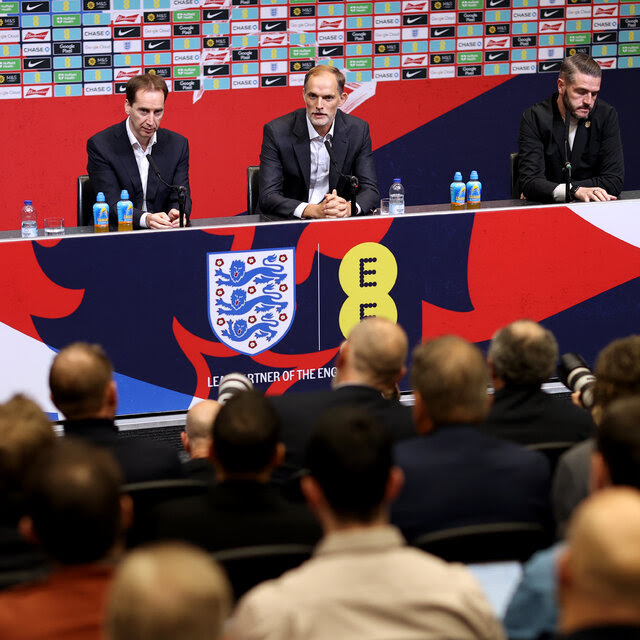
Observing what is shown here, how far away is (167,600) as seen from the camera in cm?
135

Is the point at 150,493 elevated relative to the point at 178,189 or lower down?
lower down

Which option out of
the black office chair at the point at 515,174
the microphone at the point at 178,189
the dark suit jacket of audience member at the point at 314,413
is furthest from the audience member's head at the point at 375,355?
the black office chair at the point at 515,174

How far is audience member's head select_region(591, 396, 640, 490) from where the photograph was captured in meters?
2.11

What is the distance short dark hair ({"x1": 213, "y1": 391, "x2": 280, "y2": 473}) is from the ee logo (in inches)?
105

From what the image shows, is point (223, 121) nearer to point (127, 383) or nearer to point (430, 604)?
point (127, 383)

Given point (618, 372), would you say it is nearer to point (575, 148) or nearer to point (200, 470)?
point (200, 470)

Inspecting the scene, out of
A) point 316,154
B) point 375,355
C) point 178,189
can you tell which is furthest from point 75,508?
point 316,154

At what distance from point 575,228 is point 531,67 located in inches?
108

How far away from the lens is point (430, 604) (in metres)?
1.76

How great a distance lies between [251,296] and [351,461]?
2948mm

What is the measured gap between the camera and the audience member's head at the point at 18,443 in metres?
2.30

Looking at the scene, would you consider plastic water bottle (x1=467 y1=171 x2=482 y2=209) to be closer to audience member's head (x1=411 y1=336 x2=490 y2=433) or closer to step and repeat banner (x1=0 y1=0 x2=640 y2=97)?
step and repeat banner (x1=0 y1=0 x2=640 y2=97)

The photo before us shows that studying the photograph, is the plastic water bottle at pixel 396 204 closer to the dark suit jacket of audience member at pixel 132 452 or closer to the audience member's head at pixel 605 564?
the dark suit jacket of audience member at pixel 132 452

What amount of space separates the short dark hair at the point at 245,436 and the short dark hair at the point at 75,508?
1.58ft
